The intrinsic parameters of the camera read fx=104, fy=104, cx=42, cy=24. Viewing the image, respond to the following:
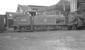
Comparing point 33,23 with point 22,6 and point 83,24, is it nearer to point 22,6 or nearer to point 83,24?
point 83,24

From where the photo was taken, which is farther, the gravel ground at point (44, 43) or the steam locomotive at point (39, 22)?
the steam locomotive at point (39, 22)

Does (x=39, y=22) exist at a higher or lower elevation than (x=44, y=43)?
higher

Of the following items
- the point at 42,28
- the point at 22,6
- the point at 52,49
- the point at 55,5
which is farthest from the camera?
the point at 55,5

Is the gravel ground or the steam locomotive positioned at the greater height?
the steam locomotive

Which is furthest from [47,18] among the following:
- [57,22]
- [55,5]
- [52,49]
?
[55,5]

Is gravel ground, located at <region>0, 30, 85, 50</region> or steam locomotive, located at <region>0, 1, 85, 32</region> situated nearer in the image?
gravel ground, located at <region>0, 30, 85, 50</region>

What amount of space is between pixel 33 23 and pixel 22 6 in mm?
18484

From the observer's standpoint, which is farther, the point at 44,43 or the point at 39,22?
the point at 39,22

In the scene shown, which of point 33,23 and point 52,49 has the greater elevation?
point 33,23

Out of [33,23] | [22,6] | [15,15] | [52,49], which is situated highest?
[22,6]

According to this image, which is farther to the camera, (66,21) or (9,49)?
(66,21)

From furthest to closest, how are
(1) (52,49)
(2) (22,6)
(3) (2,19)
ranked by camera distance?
(2) (22,6)
(3) (2,19)
(1) (52,49)

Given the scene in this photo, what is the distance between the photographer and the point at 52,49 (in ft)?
18.3

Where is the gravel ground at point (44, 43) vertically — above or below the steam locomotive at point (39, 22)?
below
